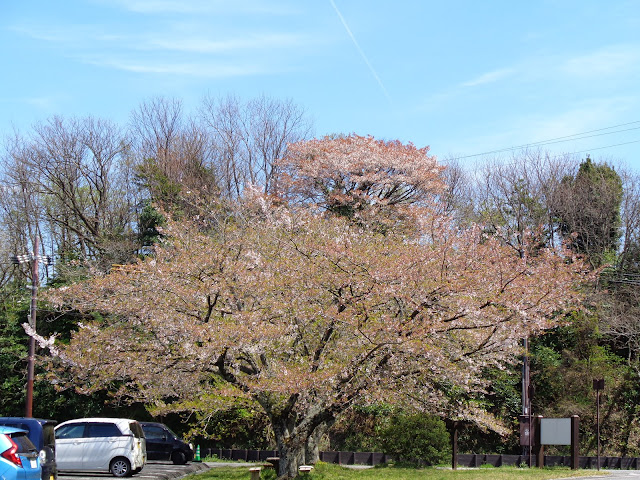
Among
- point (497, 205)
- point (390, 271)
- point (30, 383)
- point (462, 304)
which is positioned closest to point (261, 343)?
point (390, 271)

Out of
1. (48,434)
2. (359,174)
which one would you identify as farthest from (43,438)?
(359,174)

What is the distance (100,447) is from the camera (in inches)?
680

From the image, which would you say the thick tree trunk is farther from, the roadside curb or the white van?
the white van

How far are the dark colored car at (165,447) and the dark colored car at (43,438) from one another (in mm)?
10576

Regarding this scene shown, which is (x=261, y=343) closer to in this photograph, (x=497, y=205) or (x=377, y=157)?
(x=377, y=157)

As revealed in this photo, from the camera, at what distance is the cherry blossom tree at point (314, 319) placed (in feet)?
44.4

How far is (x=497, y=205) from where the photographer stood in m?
35.7

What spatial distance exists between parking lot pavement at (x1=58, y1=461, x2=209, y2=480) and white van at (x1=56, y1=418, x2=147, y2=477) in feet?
0.70

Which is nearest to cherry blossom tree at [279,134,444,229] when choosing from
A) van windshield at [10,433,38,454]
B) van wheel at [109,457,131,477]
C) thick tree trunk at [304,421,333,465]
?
thick tree trunk at [304,421,333,465]

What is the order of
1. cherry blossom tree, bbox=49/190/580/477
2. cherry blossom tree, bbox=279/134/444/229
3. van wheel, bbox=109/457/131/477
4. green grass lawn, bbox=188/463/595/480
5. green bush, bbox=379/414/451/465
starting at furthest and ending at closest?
cherry blossom tree, bbox=279/134/444/229 → green bush, bbox=379/414/451/465 → van wheel, bbox=109/457/131/477 → green grass lawn, bbox=188/463/595/480 → cherry blossom tree, bbox=49/190/580/477

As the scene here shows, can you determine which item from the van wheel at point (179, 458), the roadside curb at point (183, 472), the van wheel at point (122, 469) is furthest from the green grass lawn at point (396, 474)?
the van wheel at point (179, 458)

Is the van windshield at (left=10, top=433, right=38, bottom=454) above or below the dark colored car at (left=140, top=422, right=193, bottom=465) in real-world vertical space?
above

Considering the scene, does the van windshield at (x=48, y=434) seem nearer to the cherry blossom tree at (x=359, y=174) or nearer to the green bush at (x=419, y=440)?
the green bush at (x=419, y=440)

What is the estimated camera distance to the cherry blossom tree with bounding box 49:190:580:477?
13.5 m
